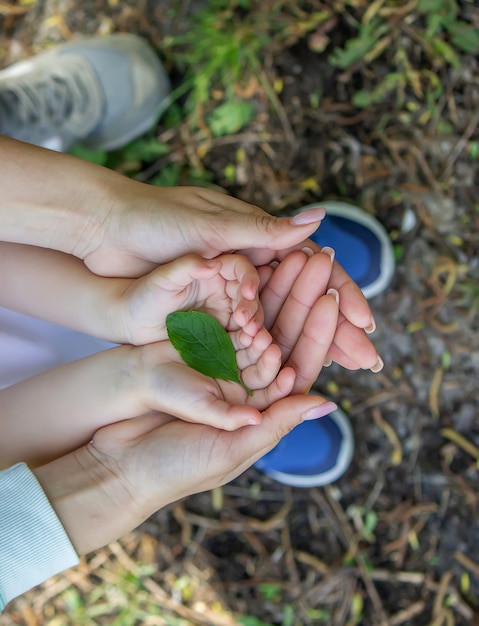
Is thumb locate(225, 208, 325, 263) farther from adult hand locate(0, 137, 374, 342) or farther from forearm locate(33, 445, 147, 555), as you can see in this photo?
forearm locate(33, 445, 147, 555)

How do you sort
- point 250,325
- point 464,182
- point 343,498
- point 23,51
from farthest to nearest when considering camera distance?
point 23,51
point 343,498
point 464,182
point 250,325

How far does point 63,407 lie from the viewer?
125 centimetres

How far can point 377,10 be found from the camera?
1.86 meters

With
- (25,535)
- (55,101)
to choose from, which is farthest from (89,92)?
(25,535)

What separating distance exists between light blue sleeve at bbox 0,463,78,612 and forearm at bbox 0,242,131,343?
0.31 meters

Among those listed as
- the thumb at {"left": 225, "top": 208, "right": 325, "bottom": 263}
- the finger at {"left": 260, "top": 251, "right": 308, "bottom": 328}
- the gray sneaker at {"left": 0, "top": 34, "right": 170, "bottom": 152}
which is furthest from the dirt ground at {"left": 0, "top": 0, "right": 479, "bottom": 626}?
the thumb at {"left": 225, "top": 208, "right": 325, "bottom": 263}

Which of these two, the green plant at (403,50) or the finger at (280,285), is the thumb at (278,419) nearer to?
the finger at (280,285)

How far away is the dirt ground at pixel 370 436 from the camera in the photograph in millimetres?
1853

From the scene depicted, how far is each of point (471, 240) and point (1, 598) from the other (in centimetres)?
150

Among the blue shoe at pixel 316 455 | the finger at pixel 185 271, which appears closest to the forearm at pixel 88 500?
the finger at pixel 185 271

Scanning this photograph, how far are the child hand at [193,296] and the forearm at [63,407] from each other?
0.25 feet

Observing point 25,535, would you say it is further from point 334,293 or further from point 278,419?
point 334,293

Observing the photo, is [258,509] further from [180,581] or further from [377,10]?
[377,10]

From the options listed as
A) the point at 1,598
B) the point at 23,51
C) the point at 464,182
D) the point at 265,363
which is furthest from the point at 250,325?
the point at 23,51
